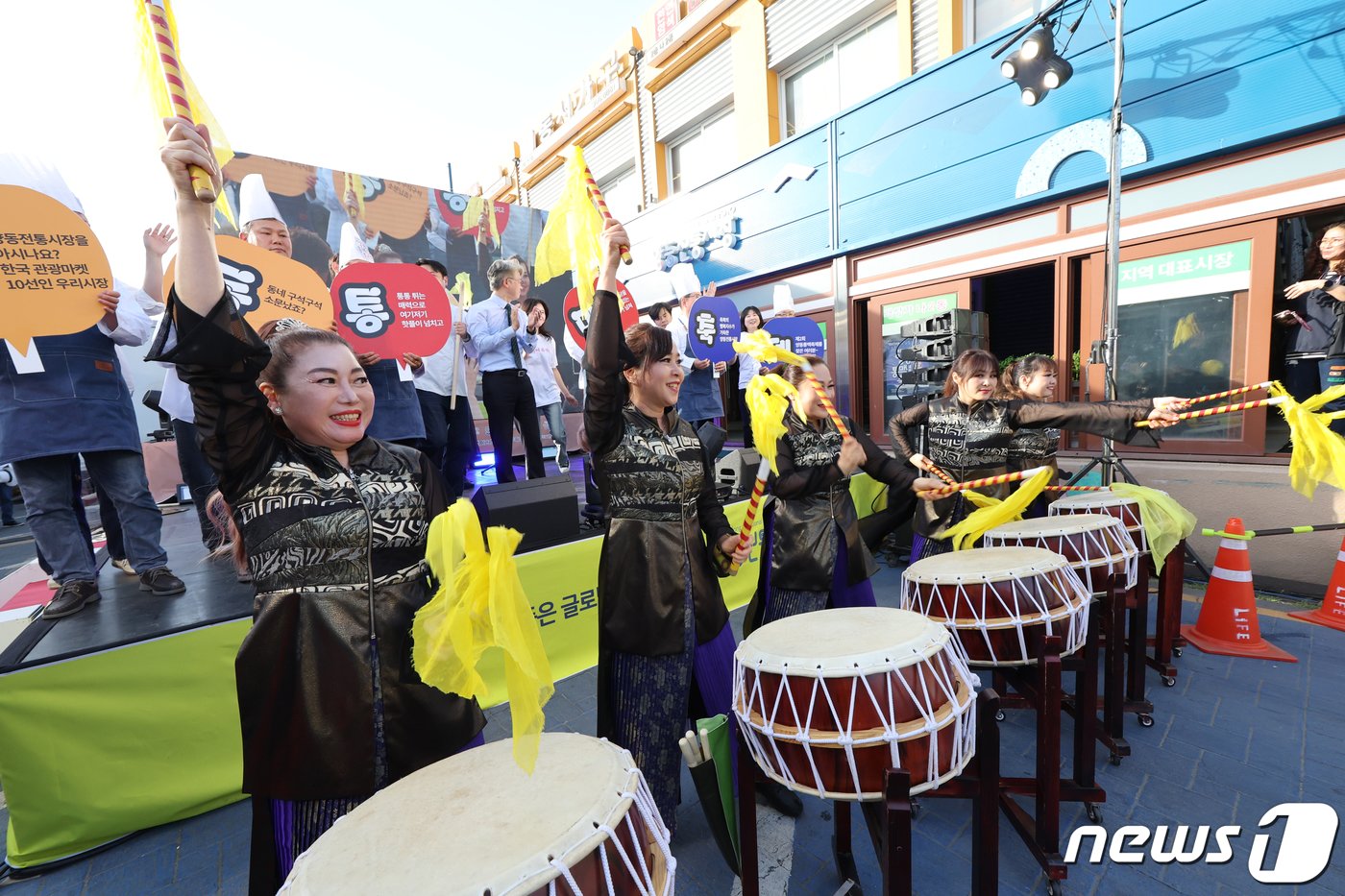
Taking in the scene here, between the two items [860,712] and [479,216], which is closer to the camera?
[860,712]

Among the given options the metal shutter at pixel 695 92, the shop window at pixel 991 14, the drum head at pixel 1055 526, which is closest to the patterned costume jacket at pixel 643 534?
the drum head at pixel 1055 526

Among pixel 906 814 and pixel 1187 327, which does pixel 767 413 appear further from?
pixel 1187 327

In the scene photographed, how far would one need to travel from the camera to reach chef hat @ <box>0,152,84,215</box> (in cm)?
251

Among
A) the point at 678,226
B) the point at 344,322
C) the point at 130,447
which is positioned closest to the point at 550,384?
the point at 344,322

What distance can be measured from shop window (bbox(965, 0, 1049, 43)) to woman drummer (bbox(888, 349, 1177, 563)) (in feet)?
16.3

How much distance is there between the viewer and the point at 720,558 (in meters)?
2.23

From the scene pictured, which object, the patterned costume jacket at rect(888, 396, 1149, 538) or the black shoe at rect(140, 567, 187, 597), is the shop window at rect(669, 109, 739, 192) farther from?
the black shoe at rect(140, 567, 187, 597)

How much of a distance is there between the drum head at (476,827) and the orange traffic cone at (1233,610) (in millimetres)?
4168

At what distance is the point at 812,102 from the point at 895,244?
3468 mm

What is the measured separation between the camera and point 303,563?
1394 mm

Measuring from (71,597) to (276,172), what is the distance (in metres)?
7.51

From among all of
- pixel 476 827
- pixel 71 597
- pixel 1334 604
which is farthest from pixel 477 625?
pixel 1334 604

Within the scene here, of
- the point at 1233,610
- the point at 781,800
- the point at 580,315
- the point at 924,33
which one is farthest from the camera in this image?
the point at 924,33

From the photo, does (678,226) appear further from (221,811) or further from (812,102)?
(221,811)
